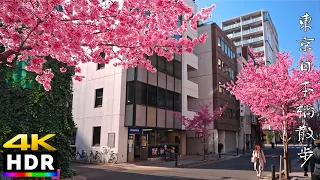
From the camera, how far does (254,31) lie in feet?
269

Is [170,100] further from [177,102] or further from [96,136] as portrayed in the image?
[96,136]

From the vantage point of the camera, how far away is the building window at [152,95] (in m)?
22.7

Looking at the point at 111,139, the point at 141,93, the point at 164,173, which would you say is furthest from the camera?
the point at 141,93

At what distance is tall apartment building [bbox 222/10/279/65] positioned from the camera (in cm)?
7981

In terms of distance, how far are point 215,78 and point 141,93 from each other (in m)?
15.1

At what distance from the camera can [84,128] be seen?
23266 millimetres

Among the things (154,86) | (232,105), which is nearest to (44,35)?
(154,86)

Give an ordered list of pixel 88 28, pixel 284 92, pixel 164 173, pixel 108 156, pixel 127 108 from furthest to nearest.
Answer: pixel 127 108
pixel 108 156
pixel 164 173
pixel 284 92
pixel 88 28

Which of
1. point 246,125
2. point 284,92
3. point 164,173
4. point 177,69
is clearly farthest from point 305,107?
point 246,125

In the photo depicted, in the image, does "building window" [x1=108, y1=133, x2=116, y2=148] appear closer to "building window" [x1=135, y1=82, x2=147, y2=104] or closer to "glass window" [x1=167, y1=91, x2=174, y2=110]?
"building window" [x1=135, y1=82, x2=147, y2=104]

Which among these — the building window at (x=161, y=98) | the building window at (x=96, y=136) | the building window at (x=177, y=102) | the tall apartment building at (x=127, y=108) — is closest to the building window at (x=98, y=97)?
the tall apartment building at (x=127, y=108)

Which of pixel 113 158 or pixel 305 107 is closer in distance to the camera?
pixel 305 107

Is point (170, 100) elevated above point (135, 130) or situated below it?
above

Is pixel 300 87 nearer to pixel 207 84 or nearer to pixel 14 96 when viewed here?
pixel 14 96
